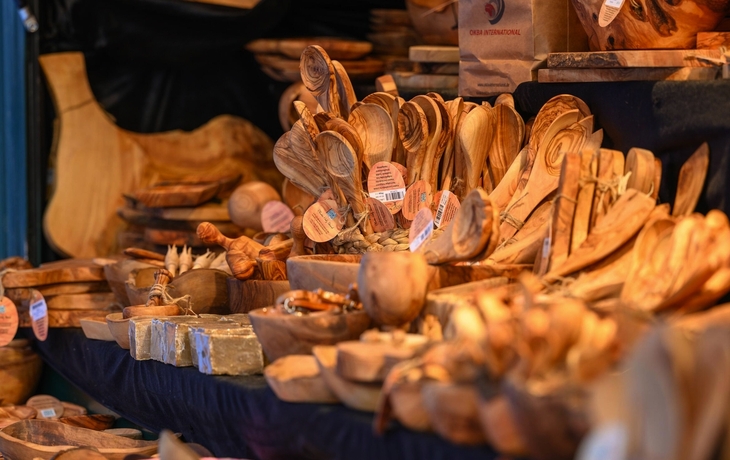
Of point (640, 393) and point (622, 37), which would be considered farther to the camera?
point (622, 37)

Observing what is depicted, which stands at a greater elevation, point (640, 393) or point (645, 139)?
point (645, 139)

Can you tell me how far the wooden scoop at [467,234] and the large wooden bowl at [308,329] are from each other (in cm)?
17

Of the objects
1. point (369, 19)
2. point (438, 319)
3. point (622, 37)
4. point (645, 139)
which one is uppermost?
point (369, 19)

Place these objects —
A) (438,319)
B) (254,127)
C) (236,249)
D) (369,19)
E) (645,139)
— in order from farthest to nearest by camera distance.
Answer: (254,127) < (369,19) < (236,249) < (645,139) < (438,319)

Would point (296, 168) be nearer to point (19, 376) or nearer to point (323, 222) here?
point (323, 222)

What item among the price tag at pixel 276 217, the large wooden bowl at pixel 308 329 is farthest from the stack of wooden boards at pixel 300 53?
the large wooden bowl at pixel 308 329

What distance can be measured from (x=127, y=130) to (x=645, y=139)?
6.59ft

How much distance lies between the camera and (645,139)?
1485 mm

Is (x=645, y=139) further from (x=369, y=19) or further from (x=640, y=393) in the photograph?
(x=369, y=19)

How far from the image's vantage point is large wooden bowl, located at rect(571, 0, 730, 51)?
60.0 inches

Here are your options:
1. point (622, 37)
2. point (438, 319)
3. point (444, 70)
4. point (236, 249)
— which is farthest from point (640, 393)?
point (444, 70)

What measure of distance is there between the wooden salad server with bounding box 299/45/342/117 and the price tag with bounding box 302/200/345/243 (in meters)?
0.21

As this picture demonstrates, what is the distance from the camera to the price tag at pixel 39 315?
2.24m

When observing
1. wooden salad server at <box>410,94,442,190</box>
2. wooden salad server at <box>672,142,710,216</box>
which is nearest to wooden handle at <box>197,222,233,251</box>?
wooden salad server at <box>410,94,442,190</box>
